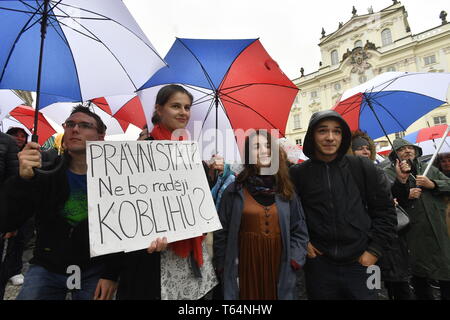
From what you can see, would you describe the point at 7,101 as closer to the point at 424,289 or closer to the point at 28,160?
the point at 28,160

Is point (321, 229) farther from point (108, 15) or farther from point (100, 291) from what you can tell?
point (108, 15)

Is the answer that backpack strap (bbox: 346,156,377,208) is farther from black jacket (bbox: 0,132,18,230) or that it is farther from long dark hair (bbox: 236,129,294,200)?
black jacket (bbox: 0,132,18,230)

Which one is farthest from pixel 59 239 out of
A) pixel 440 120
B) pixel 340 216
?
pixel 440 120

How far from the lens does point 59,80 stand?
1892 millimetres

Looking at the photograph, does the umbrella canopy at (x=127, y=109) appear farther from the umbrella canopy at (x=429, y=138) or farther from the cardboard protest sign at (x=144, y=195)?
the umbrella canopy at (x=429, y=138)

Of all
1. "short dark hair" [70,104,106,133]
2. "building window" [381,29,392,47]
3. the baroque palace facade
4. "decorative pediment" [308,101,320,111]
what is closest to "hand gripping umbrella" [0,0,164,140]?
"short dark hair" [70,104,106,133]

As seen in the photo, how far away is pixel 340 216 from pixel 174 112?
147cm

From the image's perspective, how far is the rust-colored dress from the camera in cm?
173

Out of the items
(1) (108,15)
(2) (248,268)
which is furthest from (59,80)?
(2) (248,268)

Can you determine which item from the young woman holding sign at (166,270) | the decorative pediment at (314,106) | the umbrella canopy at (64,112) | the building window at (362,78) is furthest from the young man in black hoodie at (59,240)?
the decorative pediment at (314,106)

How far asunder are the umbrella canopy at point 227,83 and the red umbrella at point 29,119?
3397 millimetres

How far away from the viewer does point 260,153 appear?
192 cm

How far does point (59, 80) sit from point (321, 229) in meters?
2.42

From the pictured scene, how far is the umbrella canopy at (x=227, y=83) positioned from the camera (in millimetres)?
2326
